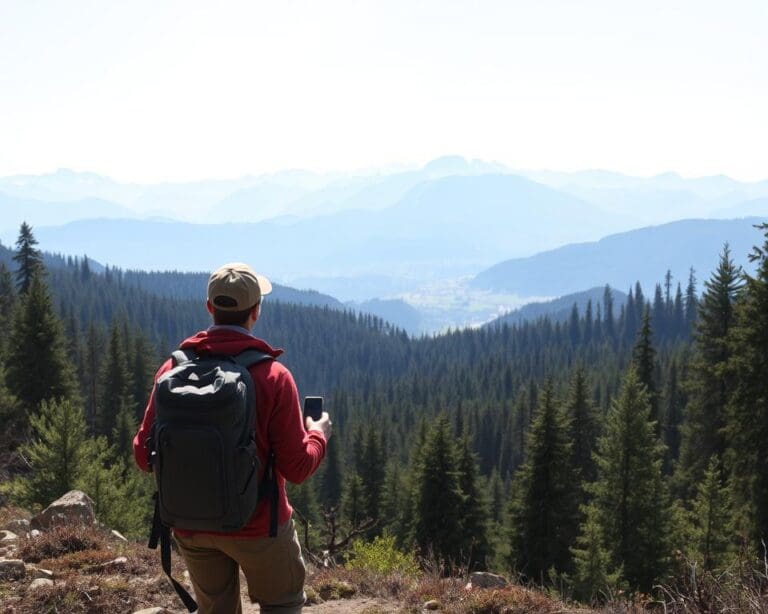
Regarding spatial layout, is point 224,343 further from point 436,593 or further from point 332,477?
point 332,477

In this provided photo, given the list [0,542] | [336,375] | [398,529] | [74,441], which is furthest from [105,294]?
[0,542]

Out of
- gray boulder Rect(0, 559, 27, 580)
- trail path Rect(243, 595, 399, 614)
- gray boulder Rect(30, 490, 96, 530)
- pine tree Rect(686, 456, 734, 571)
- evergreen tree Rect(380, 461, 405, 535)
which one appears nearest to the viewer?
trail path Rect(243, 595, 399, 614)

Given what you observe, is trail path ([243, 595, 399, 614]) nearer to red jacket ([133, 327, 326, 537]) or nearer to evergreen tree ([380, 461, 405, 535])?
red jacket ([133, 327, 326, 537])

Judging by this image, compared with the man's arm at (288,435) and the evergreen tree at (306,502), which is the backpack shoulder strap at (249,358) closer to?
the man's arm at (288,435)

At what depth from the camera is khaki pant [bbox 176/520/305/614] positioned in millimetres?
3867

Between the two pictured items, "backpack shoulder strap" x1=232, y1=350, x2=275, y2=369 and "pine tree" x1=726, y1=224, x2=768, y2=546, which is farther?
"pine tree" x1=726, y1=224, x2=768, y2=546

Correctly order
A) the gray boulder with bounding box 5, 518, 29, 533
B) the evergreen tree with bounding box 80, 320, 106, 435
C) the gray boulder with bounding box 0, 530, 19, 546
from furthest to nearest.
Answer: the evergreen tree with bounding box 80, 320, 106, 435 < the gray boulder with bounding box 5, 518, 29, 533 < the gray boulder with bounding box 0, 530, 19, 546

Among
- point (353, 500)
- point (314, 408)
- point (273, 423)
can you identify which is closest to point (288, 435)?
point (273, 423)

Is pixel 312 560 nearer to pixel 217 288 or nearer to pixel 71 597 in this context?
pixel 71 597

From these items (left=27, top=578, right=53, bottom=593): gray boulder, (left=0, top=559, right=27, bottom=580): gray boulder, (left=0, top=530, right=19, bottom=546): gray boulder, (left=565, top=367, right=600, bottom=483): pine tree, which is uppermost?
(left=27, top=578, right=53, bottom=593): gray boulder

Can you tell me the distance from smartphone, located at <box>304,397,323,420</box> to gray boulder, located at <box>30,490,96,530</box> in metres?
5.97

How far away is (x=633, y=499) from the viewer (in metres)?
20.7

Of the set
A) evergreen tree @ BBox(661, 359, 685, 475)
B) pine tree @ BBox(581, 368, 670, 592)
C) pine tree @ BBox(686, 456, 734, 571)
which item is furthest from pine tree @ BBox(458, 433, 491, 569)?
evergreen tree @ BBox(661, 359, 685, 475)

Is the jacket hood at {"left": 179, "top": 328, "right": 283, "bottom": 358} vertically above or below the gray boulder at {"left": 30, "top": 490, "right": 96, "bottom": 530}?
above
